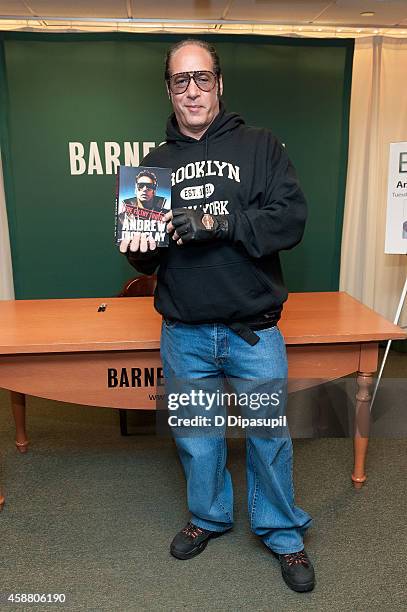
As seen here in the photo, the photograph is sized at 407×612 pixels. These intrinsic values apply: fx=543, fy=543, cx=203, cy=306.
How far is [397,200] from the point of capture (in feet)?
11.3

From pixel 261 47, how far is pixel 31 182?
2.08 meters

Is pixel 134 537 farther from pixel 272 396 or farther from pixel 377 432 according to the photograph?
pixel 377 432

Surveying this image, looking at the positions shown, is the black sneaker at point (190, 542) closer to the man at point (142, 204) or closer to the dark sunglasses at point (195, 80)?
the man at point (142, 204)

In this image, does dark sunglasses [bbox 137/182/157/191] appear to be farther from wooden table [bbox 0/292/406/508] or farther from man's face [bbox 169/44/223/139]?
wooden table [bbox 0/292/406/508]

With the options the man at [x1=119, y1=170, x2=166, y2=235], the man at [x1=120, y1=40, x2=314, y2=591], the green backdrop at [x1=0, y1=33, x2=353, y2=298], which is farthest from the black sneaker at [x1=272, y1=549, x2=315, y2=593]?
the green backdrop at [x1=0, y1=33, x2=353, y2=298]

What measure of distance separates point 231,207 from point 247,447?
2.84 feet

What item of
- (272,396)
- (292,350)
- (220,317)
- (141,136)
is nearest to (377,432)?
(292,350)

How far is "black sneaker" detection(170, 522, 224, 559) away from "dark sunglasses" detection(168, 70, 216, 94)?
162cm

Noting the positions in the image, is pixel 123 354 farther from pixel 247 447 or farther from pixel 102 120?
pixel 102 120

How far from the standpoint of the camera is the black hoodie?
176cm

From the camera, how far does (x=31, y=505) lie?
2461 mm

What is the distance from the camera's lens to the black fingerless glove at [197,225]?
1641mm

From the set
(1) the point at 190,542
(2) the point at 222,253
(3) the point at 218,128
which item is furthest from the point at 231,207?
(1) the point at 190,542

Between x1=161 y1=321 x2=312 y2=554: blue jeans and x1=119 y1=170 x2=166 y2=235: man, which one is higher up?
x1=119 y1=170 x2=166 y2=235: man
